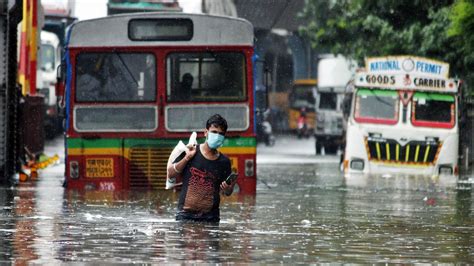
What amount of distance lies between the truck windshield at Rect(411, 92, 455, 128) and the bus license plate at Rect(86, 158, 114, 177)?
12451 mm

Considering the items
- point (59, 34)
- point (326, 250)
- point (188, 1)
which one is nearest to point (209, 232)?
point (326, 250)

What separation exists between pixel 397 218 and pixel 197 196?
4.68 metres

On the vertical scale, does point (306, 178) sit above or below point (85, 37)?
below

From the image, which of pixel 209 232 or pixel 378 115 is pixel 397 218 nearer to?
pixel 209 232

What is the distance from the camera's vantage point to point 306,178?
32.4 m

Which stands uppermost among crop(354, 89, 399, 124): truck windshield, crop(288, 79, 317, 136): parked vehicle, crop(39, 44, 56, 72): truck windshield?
crop(39, 44, 56, 72): truck windshield

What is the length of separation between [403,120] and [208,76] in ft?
38.5

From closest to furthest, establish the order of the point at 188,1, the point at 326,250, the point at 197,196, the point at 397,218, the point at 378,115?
the point at 326,250 < the point at 197,196 < the point at 397,218 < the point at 378,115 < the point at 188,1

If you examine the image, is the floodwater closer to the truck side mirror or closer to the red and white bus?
the red and white bus

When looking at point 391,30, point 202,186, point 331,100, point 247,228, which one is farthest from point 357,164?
point 331,100

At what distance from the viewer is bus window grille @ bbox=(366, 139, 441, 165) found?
34094mm

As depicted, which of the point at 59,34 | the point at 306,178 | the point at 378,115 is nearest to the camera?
the point at 306,178

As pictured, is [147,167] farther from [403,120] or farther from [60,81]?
[403,120]

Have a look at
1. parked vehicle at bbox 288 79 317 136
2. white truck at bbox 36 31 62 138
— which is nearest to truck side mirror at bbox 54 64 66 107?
white truck at bbox 36 31 62 138
